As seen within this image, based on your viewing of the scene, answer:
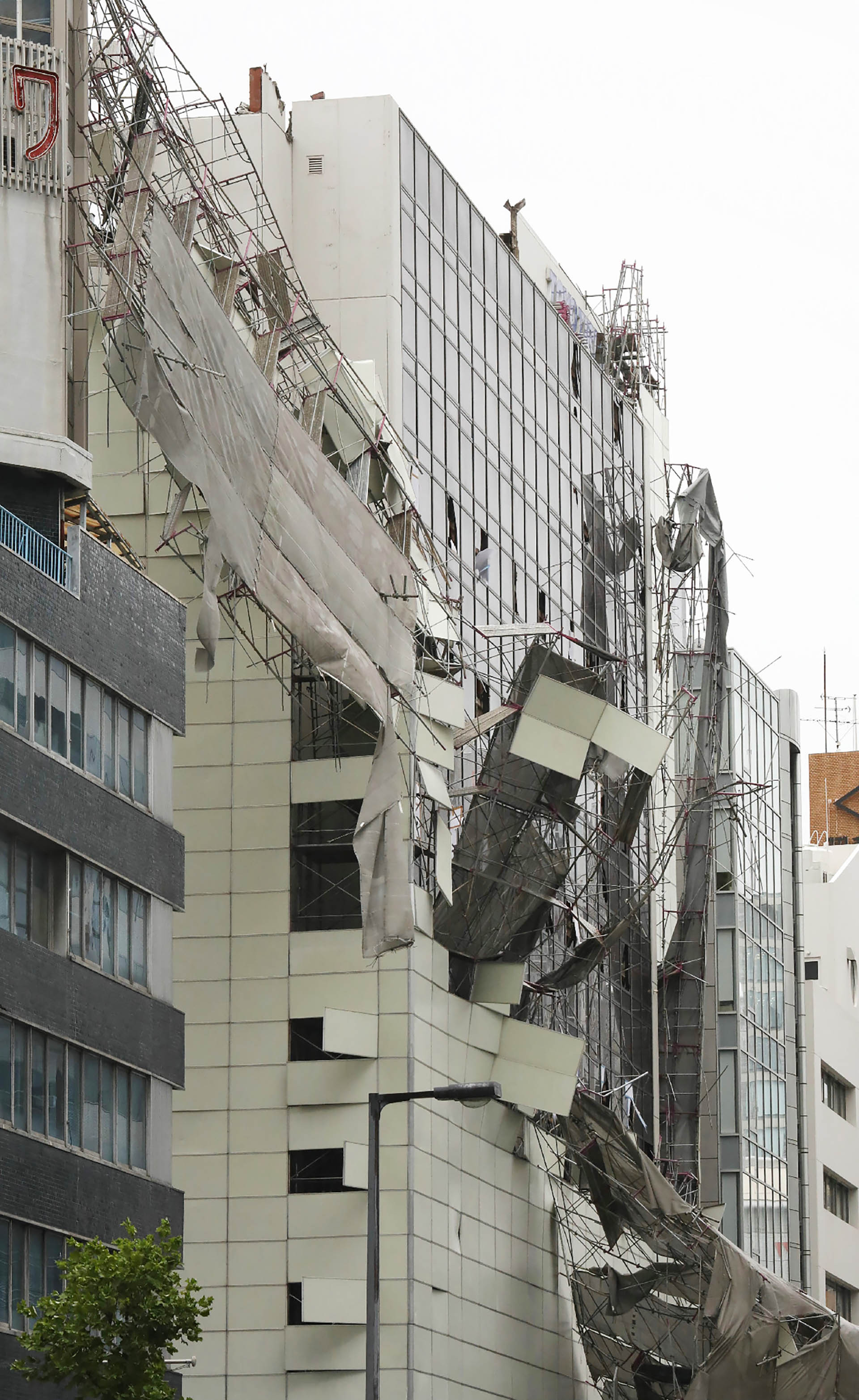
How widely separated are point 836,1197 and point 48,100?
210 feet

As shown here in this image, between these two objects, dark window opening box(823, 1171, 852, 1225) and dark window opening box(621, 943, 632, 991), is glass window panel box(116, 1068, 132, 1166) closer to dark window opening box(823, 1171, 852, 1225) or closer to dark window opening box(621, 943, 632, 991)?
dark window opening box(621, 943, 632, 991)

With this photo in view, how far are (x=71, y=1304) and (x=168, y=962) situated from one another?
1362cm

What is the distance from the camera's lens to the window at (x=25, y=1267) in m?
36.0

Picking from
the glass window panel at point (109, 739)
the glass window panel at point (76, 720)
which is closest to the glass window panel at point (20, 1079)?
the glass window panel at point (76, 720)

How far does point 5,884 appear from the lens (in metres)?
38.2

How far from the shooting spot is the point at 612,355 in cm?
8188

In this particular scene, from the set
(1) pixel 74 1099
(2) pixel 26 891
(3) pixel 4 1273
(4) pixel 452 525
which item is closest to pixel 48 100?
(2) pixel 26 891

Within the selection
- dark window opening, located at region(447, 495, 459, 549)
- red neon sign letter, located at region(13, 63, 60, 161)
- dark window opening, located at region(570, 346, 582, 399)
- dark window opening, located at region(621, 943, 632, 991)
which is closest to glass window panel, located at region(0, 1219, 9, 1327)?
red neon sign letter, located at region(13, 63, 60, 161)

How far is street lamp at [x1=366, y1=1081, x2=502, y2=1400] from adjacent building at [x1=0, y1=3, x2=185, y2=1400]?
Result: 6.77 meters

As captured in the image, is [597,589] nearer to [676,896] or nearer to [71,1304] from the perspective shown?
[676,896]

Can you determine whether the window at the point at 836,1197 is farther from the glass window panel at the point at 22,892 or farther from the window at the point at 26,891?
the glass window panel at the point at 22,892

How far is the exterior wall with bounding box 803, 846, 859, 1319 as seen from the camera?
9012 centimetres

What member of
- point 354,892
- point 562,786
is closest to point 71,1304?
point 354,892

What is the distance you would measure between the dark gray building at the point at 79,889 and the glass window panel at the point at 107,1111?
0.13 ft
